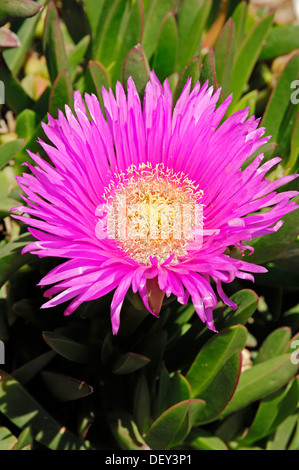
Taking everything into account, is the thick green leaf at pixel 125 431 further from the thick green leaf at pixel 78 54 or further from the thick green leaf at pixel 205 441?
the thick green leaf at pixel 78 54

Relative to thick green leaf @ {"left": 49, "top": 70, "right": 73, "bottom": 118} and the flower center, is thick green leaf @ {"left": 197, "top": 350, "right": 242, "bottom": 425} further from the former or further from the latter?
thick green leaf @ {"left": 49, "top": 70, "right": 73, "bottom": 118}

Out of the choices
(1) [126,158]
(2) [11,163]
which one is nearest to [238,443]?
(1) [126,158]

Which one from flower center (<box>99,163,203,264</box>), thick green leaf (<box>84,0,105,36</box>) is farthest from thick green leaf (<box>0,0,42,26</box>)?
flower center (<box>99,163,203,264</box>)

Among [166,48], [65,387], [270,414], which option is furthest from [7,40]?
[270,414]

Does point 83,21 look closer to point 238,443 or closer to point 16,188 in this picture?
point 16,188

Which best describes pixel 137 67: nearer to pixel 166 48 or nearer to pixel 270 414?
pixel 166 48
